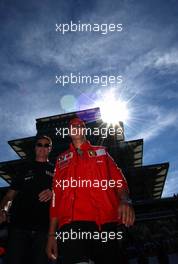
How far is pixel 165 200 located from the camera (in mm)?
4078

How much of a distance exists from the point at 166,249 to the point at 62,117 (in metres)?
28.8

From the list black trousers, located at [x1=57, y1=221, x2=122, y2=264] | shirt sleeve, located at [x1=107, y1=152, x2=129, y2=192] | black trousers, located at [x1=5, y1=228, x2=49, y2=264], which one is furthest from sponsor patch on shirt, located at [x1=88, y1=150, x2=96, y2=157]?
black trousers, located at [x1=5, y1=228, x2=49, y2=264]

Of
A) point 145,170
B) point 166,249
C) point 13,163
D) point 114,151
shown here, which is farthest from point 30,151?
point 166,249

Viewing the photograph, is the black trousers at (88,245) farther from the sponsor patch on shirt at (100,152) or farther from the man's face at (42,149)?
the man's face at (42,149)

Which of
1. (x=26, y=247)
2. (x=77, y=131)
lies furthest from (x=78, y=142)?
(x=26, y=247)

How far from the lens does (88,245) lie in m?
2.24

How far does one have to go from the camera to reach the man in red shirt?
2240 mm

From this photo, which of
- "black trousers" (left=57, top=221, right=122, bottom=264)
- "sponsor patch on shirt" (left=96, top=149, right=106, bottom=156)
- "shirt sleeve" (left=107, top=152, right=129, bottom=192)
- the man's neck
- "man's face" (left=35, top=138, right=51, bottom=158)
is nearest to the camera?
"black trousers" (left=57, top=221, right=122, bottom=264)

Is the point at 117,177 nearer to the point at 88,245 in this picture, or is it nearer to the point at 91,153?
the point at 91,153

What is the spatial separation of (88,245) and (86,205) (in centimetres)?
33

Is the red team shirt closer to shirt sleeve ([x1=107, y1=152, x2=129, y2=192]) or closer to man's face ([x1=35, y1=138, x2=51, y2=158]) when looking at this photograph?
shirt sleeve ([x1=107, y1=152, x2=129, y2=192])

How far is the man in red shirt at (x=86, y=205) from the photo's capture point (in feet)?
7.35

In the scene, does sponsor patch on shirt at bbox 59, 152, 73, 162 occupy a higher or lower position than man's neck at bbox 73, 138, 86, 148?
lower

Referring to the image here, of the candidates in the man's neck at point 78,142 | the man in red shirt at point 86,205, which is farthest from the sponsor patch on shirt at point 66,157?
the man's neck at point 78,142
